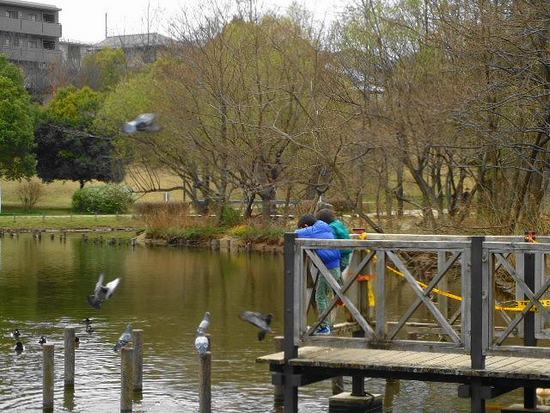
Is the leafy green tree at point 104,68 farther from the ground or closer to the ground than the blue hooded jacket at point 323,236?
farther from the ground

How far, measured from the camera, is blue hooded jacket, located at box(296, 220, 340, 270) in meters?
17.1

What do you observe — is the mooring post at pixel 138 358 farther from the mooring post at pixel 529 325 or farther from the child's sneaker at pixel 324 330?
the mooring post at pixel 529 325

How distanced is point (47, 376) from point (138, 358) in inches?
73.1

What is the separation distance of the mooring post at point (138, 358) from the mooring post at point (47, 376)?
163 cm

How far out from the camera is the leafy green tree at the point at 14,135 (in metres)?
79.9

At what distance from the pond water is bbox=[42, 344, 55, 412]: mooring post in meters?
0.40

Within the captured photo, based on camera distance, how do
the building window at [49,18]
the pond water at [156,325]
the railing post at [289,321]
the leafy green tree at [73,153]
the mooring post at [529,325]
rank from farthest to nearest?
the building window at [49,18], the leafy green tree at [73,153], the pond water at [156,325], the mooring post at [529,325], the railing post at [289,321]

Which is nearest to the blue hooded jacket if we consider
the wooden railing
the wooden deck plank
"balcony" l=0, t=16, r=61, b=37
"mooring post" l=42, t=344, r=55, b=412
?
the wooden railing

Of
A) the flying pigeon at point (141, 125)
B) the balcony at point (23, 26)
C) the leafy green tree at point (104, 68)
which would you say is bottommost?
the flying pigeon at point (141, 125)

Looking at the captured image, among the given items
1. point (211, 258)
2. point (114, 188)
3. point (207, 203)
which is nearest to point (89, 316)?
point (211, 258)

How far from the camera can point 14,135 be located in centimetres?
7950

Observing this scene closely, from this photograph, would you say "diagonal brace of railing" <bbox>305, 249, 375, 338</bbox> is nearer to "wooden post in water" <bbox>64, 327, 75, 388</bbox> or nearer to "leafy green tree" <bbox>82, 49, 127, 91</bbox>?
"wooden post in water" <bbox>64, 327, 75, 388</bbox>

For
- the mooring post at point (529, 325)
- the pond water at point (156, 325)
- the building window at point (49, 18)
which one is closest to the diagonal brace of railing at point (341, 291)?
the mooring post at point (529, 325)

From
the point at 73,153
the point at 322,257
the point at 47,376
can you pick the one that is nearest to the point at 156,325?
the point at 47,376
